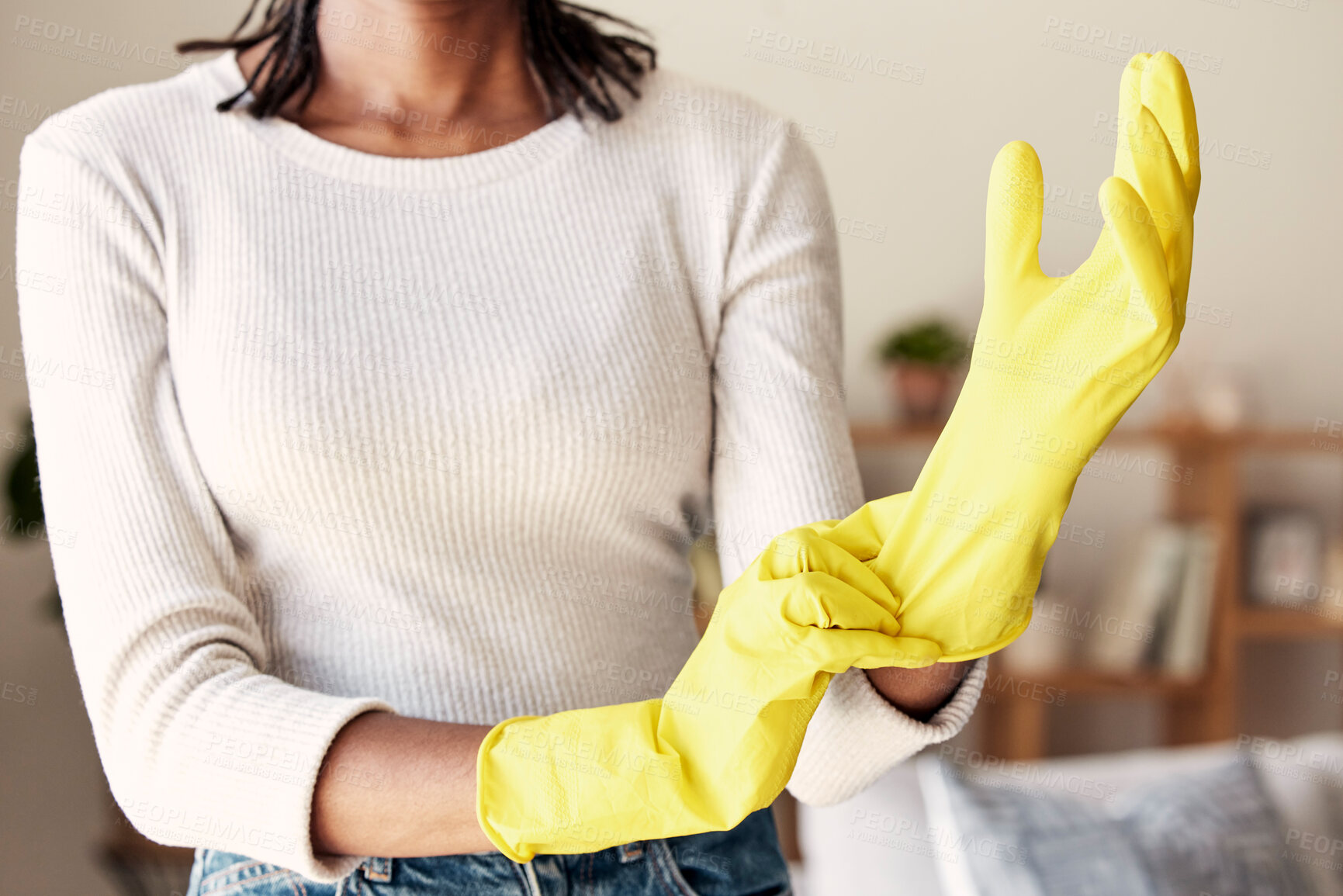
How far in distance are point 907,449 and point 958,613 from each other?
153 cm

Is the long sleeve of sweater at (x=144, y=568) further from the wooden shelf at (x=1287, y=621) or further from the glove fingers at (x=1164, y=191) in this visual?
the wooden shelf at (x=1287, y=621)

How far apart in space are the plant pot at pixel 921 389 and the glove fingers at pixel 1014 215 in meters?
1.42

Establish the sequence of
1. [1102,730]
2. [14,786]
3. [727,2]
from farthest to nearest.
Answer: [1102,730] → [727,2] → [14,786]

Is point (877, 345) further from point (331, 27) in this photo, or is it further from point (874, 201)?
point (331, 27)

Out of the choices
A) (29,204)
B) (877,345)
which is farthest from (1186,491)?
(29,204)

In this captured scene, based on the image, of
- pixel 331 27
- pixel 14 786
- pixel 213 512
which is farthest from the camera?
pixel 14 786

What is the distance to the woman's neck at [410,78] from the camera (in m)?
0.76

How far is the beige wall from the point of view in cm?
198

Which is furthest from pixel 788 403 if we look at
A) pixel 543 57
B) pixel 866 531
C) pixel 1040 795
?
pixel 1040 795

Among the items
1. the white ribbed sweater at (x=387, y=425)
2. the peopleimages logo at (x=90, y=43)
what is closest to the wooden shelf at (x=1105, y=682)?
the white ribbed sweater at (x=387, y=425)

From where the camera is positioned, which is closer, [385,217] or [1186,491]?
[385,217]

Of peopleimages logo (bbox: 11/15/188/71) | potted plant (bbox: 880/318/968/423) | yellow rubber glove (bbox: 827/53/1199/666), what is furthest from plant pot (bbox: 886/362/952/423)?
yellow rubber glove (bbox: 827/53/1199/666)

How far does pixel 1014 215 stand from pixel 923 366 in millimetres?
1436

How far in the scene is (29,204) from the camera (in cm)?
66
